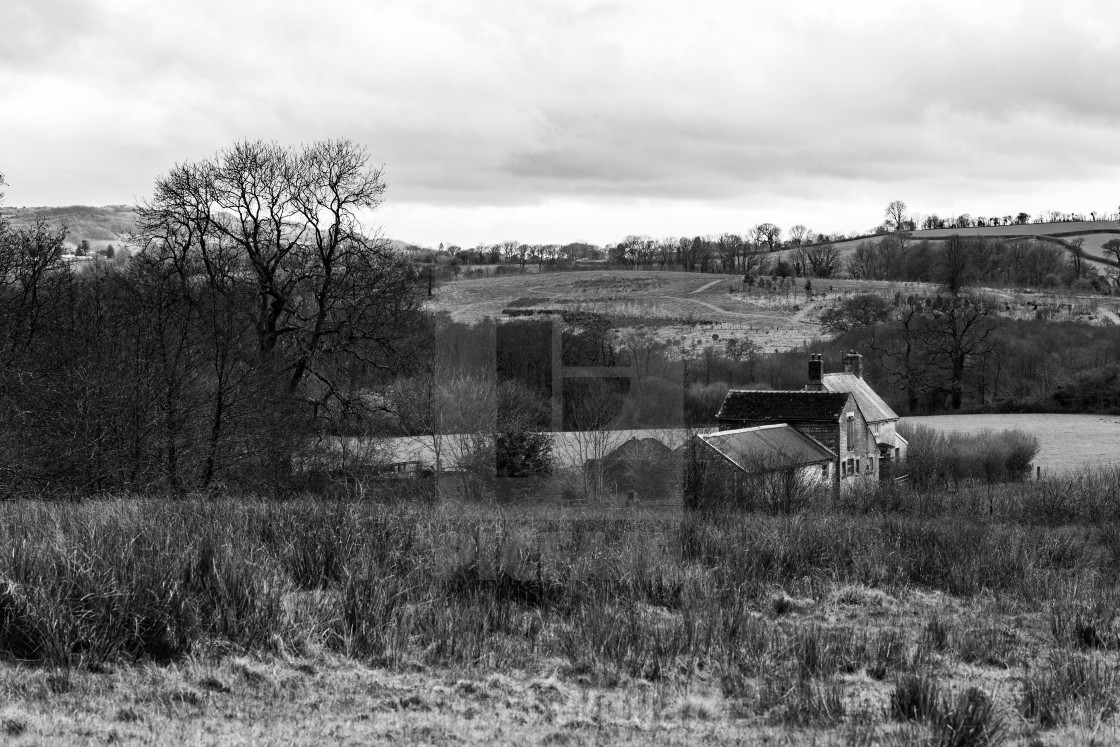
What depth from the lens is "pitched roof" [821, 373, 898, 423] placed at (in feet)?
155

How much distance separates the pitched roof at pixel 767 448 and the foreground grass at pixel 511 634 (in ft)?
73.3

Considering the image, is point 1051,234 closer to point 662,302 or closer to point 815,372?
point 662,302

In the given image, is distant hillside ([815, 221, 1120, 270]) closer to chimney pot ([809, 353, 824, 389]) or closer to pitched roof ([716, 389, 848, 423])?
chimney pot ([809, 353, 824, 389])

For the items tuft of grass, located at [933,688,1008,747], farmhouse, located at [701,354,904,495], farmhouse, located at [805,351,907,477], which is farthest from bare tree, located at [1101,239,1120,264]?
tuft of grass, located at [933,688,1008,747]

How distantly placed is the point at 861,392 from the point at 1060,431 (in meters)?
23.0

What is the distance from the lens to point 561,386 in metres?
49.2

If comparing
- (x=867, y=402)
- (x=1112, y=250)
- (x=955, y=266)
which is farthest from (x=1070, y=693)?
(x=1112, y=250)

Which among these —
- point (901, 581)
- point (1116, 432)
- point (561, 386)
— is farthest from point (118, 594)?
point (1116, 432)

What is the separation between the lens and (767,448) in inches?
1485

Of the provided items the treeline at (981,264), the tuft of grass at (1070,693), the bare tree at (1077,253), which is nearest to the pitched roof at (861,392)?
the tuft of grass at (1070,693)

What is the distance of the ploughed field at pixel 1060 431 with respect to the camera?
54281 millimetres

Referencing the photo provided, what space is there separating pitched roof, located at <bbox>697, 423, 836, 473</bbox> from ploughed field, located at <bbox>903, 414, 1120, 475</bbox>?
670 inches

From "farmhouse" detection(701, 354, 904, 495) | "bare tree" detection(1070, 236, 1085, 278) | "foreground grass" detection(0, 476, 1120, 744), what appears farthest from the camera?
"bare tree" detection(1070, 236, 1085, 278)

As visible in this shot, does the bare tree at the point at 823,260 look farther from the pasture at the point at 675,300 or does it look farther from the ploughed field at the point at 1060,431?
the ploughed field at the point at 1060,431
